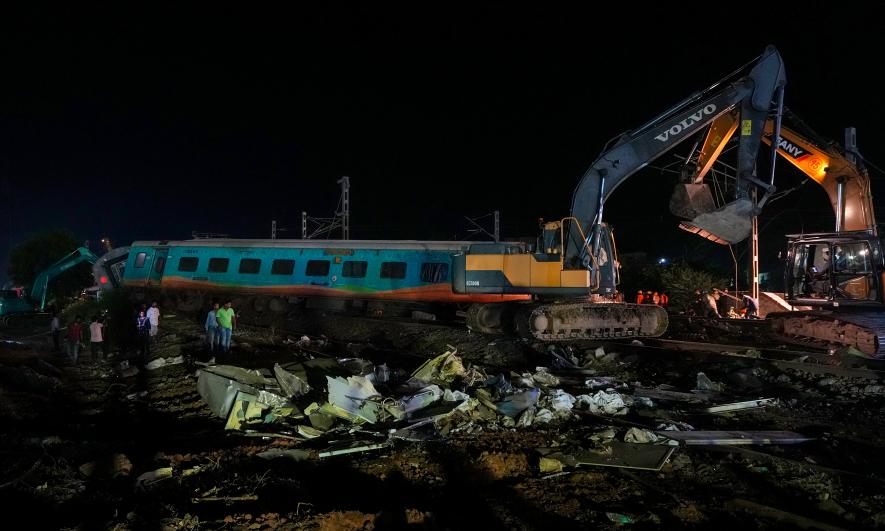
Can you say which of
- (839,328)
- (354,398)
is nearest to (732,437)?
(354,398)

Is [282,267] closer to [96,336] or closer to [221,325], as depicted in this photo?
[96,336]

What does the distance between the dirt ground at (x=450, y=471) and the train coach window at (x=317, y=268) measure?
30.6ft

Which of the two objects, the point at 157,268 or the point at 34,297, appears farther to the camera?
the point at 34,297

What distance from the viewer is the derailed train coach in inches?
663

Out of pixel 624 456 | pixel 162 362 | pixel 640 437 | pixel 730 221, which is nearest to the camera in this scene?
pixel 624 456

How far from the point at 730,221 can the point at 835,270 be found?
2.69 m

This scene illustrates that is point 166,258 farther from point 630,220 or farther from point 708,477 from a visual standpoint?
point 630,220

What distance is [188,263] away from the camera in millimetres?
20375

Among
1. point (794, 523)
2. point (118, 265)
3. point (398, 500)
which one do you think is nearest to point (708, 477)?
point (794, 523)

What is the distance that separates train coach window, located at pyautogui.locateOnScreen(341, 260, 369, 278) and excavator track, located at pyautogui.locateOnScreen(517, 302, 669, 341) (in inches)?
264

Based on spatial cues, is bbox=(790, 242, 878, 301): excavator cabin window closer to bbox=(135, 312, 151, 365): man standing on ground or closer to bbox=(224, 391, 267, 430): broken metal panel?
bbox=(224, 391, 267, 430): broken metal panel

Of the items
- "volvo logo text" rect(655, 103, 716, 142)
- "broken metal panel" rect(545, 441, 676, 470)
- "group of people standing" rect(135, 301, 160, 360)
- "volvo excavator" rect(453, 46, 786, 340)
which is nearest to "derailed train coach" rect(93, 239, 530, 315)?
"volvo excavator" rect(453, 46, 786, 340)

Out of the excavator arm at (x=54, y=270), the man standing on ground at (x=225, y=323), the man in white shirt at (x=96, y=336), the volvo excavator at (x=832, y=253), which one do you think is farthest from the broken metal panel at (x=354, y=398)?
the excavator arm at (x=54, y=270)

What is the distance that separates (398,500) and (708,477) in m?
2.99
